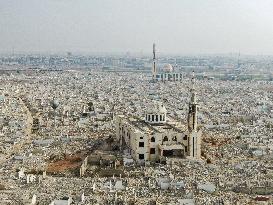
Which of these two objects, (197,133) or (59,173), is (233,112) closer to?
(197,133)

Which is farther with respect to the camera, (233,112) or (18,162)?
(233,112)

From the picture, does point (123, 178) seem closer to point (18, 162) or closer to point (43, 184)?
point (43, 184)

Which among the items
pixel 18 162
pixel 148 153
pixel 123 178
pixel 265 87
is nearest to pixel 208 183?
pixel 123 178

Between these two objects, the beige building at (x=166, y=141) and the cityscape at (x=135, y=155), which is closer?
the cityscape at (x=135, y=155)

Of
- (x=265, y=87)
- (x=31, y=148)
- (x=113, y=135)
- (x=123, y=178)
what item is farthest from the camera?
(x=265, y=87)

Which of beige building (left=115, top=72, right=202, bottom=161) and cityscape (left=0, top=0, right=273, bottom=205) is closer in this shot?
cityscape (left=0, top=0, right=273, bottom=205)

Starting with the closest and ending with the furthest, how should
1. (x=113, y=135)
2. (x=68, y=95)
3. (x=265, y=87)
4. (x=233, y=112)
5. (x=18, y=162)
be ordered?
Result: (x=18, y=162) → (x=113, y=135) → (x=233, y=112) → (x=68, y=95) → (x=265, y=87)

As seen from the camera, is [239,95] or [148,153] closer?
[148,153]

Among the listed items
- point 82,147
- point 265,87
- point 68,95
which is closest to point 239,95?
point 265,87

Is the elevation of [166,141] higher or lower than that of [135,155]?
higher
